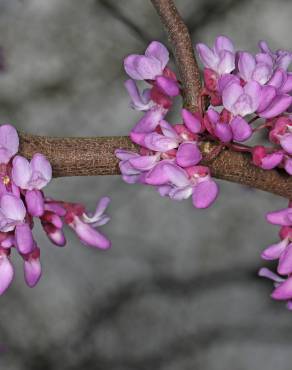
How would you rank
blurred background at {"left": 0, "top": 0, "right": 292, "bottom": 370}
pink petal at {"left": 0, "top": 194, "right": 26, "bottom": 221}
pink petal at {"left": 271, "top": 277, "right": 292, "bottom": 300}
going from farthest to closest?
blurred background at {"left": 0, "top": 0, "right": 292, "bottom": 370} → pink petal at {"left": 271, "top": 277, "right": 292, "bottom": 300} → pink petal at {"left": 0, "top": 194, "right": 26, "bottom": 221}

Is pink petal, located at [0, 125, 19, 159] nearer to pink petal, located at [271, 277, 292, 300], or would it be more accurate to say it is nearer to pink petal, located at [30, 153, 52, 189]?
pink petal, located at [30, 153, 52, 189]

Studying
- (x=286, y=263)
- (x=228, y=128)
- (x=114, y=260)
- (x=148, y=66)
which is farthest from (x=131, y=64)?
(x=114, y=260)

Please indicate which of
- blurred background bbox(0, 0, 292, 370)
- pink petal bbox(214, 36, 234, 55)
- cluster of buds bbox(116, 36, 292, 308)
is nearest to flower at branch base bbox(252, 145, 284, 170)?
cluster of buds bbox(116, 36, 292, 308)

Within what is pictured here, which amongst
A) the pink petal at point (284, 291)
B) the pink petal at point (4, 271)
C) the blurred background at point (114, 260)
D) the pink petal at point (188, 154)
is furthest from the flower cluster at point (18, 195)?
the blurred background at point (114, 260)

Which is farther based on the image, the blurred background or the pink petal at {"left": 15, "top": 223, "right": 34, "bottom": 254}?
the blurred background

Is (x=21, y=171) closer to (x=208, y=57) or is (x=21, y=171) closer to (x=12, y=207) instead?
(x=12, y=207)

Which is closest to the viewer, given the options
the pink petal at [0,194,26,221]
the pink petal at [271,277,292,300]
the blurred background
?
the pink petal at [0,194,26,221]

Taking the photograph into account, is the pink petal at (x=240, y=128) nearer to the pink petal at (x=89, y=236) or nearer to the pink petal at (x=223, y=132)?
the pink petal at (x=223, y=132)
